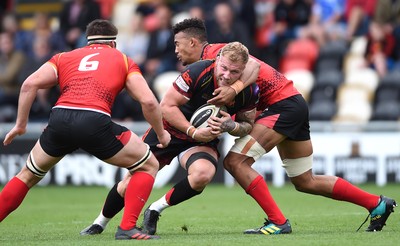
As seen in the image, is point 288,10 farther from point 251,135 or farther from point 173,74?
point 251,135

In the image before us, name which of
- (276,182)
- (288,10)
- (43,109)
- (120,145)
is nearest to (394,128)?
(276,182)

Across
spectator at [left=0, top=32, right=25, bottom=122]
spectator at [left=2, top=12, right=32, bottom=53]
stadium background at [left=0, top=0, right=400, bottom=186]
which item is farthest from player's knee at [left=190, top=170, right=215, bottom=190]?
spectator at [left=2, top=12, right=32, bottom=53]

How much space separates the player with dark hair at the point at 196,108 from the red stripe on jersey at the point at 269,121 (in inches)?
4.4

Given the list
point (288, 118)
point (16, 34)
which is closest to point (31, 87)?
point (288, 118)

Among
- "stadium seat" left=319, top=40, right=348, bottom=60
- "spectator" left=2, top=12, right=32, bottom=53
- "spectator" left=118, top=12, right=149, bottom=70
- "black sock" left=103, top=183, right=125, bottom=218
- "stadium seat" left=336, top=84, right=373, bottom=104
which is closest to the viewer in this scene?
"black sock" left=103, top=183, right=125, bottom=218

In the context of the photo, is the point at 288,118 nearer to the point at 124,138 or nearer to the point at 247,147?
the point at 247,147

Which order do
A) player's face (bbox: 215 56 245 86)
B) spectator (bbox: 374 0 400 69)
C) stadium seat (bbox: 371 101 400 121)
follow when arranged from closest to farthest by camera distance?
player's face (bbox: 215 56 245 86) → stadium seat (bbox: 371 101 400 121) → spectator (bbox: 374 0 400 69)

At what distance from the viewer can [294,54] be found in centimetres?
1956

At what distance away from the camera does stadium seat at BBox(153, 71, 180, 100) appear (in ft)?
62.6

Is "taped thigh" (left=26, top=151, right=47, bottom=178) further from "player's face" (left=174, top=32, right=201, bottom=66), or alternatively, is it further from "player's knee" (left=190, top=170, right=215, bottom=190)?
"player's face" (left=174, top=32, right=201, bottom=66)

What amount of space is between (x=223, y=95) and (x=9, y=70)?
1171 centimetres

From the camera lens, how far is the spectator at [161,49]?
1973cm

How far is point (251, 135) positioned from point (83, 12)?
39.1 ft

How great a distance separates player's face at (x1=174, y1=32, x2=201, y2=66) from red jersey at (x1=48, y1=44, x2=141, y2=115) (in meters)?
1.07
